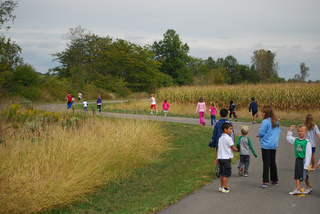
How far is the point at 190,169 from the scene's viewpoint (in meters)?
9.82

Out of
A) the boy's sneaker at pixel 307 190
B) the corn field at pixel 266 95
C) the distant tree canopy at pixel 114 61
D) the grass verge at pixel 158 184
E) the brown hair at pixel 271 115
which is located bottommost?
the grass verge at pixel 158 184

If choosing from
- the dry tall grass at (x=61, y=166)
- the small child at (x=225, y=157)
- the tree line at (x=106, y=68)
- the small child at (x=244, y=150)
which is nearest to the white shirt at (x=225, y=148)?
the small child at (x=225, y=157)

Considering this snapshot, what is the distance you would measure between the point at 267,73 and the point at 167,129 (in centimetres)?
8329

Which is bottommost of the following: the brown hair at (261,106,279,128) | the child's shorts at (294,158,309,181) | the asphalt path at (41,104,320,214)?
the asphalt path at (41,104,320,214)

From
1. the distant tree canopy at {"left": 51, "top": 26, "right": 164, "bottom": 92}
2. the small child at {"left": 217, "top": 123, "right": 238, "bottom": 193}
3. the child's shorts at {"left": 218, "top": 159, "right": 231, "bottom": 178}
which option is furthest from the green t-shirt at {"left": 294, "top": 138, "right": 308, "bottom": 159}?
the distant tree canopy at {"left": 51, "top": 26, "right": 164, "bottom": 92}

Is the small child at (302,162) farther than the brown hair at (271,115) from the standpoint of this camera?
No

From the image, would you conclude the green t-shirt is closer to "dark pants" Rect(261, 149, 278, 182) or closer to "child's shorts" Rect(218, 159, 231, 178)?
"dark pants" Rect(261, 149, 278, 182)

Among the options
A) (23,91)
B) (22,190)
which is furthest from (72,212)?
(23,91)

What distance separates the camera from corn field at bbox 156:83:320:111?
25.4 m

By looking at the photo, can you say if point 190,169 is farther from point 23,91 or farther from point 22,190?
point 23,91

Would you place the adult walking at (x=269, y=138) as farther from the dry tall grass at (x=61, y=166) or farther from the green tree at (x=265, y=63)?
the green tree at (x=265, y=63)

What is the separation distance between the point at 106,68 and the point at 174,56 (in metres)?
20.6

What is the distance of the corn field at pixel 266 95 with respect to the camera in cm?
2541

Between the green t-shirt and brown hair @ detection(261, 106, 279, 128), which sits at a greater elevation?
brown hair @ detection(261, 106, 279, 128)
